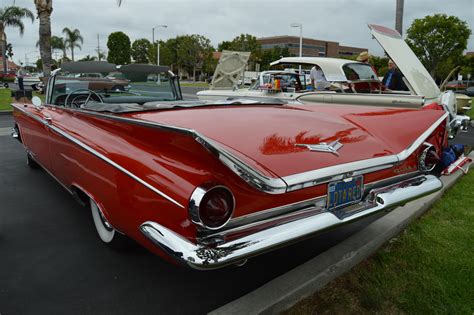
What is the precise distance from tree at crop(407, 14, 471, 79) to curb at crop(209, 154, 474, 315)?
23574 millimetres

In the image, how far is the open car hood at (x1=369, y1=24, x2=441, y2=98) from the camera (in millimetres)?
5441

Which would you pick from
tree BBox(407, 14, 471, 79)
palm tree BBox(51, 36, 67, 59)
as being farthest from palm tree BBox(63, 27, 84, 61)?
tree BBox(407, 14, 471, 79)

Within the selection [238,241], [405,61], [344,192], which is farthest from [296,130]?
[405,61]

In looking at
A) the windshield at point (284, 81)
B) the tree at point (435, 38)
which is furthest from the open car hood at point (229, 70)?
the tree at point (435, 38)

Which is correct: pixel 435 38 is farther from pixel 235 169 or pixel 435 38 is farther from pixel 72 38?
pixel 72 38

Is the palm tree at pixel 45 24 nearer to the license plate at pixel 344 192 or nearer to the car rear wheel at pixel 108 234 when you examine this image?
the car rear wheel at pixel 108 234

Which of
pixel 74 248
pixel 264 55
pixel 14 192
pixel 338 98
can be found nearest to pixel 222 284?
pixel 74 248

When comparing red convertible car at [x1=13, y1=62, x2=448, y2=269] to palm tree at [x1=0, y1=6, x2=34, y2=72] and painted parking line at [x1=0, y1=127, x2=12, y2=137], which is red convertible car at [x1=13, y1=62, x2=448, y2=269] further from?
palm tree at [x1=0, y1=6, x2=34, y2=72]

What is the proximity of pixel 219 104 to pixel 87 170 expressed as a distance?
39.3 inches

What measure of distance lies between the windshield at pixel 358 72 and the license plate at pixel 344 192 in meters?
4.57

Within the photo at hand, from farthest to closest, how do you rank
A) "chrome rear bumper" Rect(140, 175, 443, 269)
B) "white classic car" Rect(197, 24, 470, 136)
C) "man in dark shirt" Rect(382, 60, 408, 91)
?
"man in dark shirt" Rect(382, 60, 408, 91), "white classic car" Rect(197, 24, 470, 136), "chrome rear bumper" Rect(140, 175, 443, 269)

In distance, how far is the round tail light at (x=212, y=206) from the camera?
1.65 metres

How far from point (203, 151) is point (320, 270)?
1119mm

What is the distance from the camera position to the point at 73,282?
2408 millimetres
